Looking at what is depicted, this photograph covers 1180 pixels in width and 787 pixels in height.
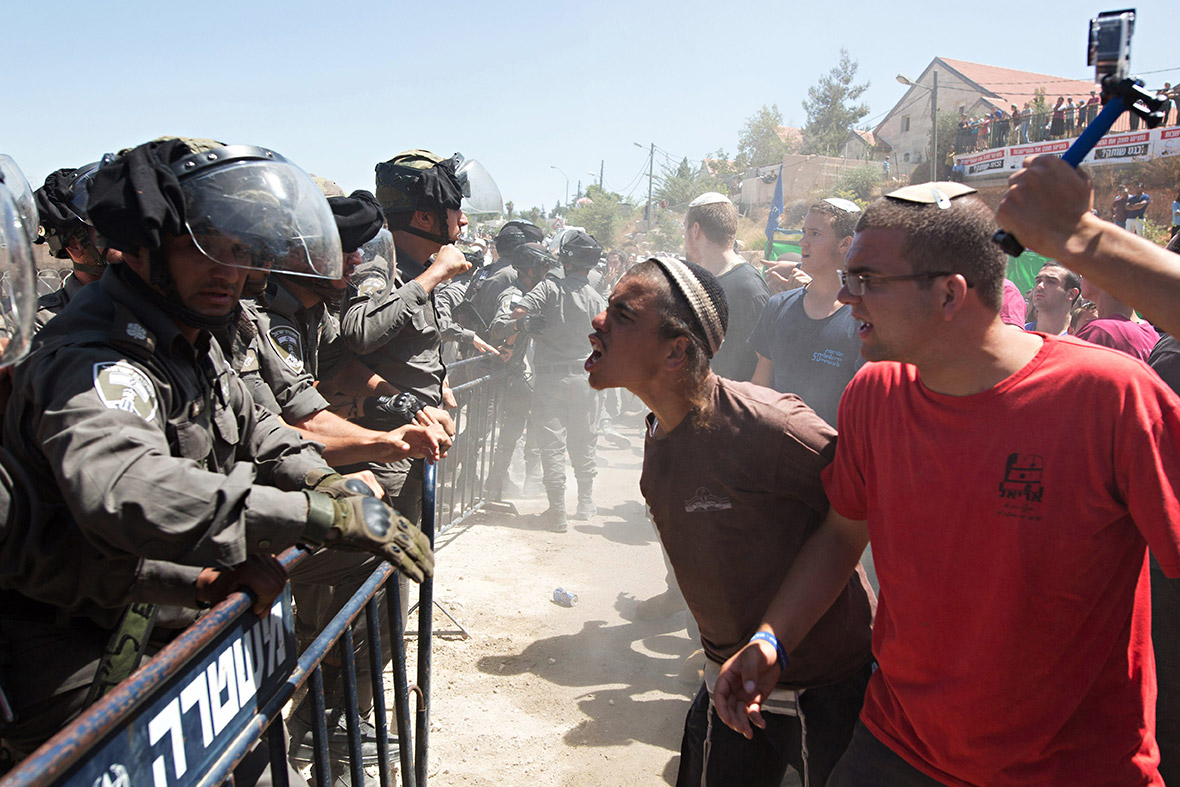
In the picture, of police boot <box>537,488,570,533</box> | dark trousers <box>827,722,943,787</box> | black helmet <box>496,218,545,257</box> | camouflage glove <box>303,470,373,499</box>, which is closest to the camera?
dark trousers <box>827,722,943,787</box>

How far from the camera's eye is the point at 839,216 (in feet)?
13.8

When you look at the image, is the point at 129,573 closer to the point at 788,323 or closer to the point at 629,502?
the point at 788,323

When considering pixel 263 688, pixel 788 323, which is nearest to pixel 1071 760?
pixel 263 688

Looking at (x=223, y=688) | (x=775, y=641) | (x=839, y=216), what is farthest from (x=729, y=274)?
(x=223, y=688)

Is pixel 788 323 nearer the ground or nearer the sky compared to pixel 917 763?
nearer the sky

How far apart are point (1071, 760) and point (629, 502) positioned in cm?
655

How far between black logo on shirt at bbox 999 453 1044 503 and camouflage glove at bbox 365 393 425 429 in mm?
2577

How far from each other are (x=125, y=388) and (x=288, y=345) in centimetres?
141

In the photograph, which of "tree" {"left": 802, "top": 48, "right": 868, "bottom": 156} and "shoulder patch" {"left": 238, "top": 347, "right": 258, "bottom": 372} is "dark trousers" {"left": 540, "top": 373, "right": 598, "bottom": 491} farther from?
"tree" {"left": 802, "top": 48, "right": 868, "bottom": 156}

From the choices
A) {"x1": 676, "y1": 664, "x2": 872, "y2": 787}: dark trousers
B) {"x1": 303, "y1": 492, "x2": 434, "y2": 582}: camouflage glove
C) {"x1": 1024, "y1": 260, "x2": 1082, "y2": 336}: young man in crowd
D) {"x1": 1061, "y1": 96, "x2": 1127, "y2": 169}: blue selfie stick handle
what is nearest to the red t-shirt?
{"x1": 676, "y1": 664, "x2": 872, "y2": 787}: dark trousers

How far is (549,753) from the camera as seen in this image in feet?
12.1

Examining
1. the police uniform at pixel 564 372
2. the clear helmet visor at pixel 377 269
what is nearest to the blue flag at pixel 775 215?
the police uniform at pixel 564 372

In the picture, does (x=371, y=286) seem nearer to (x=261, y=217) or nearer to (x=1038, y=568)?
(x=261, y=217)

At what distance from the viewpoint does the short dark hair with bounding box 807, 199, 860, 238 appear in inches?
165
